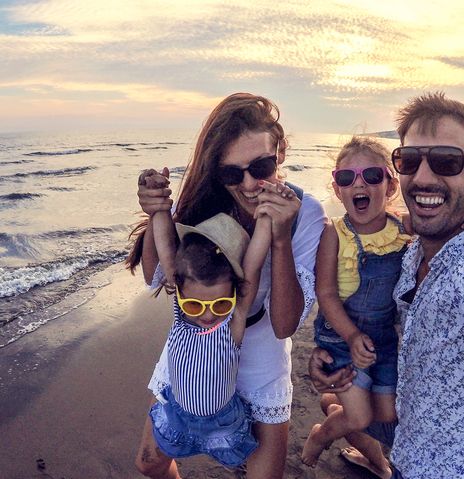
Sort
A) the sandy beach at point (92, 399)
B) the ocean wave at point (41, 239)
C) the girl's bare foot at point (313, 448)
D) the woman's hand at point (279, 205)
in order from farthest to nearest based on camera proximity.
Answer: the ocean wave at point (41, 239) < the sandy beach at point (92, 399) < the girl's bare foot at point (313, 448) < the woman's hand at point (279, 205)

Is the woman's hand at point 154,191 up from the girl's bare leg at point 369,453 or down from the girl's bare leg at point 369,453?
up

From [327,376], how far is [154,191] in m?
1.75

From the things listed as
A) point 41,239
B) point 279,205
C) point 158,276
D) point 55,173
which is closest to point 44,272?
point 41,239

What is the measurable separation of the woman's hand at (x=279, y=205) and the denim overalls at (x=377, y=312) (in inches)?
35.2

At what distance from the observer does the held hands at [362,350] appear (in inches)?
118

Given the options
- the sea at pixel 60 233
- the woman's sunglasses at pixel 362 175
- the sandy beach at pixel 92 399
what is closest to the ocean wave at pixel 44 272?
the sea at pixel 60 233

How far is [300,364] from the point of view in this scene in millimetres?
5367

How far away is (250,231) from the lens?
3.03m

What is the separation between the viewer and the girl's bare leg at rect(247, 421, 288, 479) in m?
2.92

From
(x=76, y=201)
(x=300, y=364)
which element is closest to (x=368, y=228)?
(x=300, y=364)

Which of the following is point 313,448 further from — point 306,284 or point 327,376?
point 306,284

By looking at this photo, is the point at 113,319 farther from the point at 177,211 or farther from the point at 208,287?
the point at 208,287

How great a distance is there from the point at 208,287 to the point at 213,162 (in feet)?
2.75

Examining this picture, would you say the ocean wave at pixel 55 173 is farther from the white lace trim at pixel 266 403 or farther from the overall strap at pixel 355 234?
the overall strap at pixel 355 234
